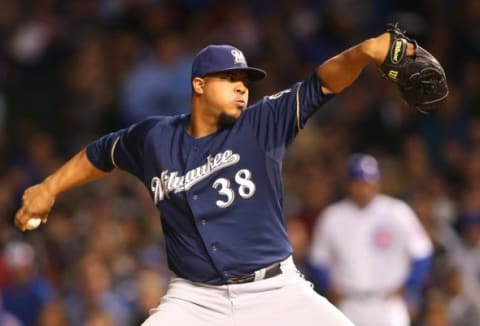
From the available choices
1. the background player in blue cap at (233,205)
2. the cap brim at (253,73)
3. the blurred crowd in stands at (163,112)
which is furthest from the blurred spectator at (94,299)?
the cap brim at (253,73)

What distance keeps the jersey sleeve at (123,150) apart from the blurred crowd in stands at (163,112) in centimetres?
378

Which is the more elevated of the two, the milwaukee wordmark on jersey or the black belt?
the milwaukee wordmark on jersey

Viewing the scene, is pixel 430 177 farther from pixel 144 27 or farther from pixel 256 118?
pixel 256 118

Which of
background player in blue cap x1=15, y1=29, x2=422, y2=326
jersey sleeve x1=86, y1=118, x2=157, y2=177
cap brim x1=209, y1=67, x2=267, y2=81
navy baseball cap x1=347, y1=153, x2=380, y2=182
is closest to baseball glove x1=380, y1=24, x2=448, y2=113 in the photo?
background player in blue cap x1=15, y1=29, x2=422, y2=326

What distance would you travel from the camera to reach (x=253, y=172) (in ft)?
20.4

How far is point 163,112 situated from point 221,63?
700 cm

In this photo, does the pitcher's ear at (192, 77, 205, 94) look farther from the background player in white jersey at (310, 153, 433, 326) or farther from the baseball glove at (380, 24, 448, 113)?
the background player in white jersey at (310, 153, 433, 326)

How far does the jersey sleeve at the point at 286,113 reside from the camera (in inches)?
242

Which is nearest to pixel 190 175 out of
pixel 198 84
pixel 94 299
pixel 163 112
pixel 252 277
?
pixel 198 84

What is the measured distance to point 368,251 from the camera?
9.91 m

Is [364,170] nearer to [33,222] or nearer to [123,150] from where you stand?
[123,150]

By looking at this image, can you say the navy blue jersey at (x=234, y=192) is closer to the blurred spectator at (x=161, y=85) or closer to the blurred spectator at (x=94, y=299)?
the blurred spectator at (x=94, y=299)

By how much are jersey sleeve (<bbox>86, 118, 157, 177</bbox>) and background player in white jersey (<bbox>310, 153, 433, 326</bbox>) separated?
10.9ft

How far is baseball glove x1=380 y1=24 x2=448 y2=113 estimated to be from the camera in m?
5.95
